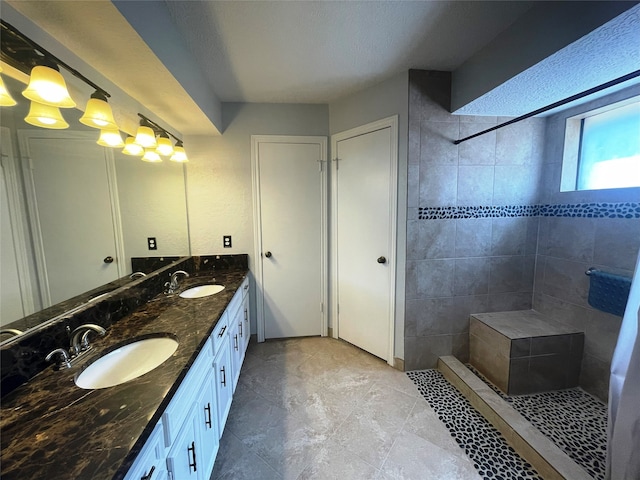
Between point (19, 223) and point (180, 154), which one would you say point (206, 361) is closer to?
point (19, 223)

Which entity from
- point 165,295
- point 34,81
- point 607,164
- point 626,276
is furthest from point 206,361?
point 607,164

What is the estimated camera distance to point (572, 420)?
5.55 ft

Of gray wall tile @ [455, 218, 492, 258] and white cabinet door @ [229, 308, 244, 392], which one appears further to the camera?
gray wall tile @ [455, 218, 492, 258]

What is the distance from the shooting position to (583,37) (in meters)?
1.15

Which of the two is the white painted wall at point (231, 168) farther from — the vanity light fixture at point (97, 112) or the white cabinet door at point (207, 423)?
the white cabinet door at point (207, 423)

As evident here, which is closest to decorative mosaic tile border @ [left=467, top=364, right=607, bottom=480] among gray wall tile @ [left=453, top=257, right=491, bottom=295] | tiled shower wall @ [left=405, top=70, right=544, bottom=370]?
tiled shower wall @ [left=405, top=70, right=544, bottom=370]

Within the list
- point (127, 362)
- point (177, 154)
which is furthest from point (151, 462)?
point (177, 154)

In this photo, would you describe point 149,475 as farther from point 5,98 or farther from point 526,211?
point 526,211

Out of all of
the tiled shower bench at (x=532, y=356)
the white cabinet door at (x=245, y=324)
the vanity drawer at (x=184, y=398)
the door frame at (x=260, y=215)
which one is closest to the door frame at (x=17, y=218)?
the vanity drawer at (x=184, y=398)

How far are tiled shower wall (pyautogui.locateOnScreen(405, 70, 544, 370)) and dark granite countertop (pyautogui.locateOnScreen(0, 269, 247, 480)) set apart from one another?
1.80m

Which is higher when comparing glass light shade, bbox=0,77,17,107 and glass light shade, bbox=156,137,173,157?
glass light shade, bbox=156,137,173,157

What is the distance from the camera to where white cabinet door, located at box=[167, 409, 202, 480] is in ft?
2.97

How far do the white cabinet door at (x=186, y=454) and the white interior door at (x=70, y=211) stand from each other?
0.78 metres

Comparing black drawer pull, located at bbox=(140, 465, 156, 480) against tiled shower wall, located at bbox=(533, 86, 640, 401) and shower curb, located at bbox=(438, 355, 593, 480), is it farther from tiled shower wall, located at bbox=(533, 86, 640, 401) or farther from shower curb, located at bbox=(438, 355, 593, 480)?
tiled shower wall, located at bbox=(533, 86, 640, 401)
